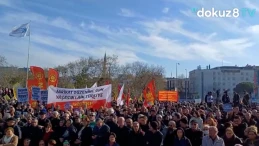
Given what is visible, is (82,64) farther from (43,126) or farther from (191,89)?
(191,89)

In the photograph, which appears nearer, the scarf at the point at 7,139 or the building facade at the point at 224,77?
the scarf at the point at 7,139

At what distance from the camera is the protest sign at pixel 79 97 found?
16.6 meters

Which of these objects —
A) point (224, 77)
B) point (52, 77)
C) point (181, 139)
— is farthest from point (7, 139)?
point (224, 77)

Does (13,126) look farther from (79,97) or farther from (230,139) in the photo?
(230,139)

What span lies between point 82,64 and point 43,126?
47.9 meters

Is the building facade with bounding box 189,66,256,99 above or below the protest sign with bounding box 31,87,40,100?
above

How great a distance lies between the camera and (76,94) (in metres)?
16.8

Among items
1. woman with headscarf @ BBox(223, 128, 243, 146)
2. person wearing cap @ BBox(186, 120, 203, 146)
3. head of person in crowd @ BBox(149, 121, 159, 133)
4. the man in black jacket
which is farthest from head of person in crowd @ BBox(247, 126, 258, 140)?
the man in black jacket

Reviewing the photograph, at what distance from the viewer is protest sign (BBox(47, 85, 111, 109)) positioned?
54.5 ft

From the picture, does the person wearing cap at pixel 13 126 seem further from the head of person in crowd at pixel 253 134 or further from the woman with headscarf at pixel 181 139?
the head of person in crowd at pixel 253 134

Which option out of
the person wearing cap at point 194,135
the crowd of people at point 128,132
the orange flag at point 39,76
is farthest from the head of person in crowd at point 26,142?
the orange flag at point 39,76

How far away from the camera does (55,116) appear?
13008 mm

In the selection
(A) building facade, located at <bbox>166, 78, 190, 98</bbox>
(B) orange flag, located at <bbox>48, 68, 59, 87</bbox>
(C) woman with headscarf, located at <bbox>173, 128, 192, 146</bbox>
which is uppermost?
(A) building facade, located at <bbox>166, 78, 190, 98</bbox>

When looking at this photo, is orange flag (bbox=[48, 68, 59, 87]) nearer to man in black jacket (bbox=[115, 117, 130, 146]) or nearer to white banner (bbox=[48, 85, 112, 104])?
white banner (bbox=[48, 85, 112, 104])
